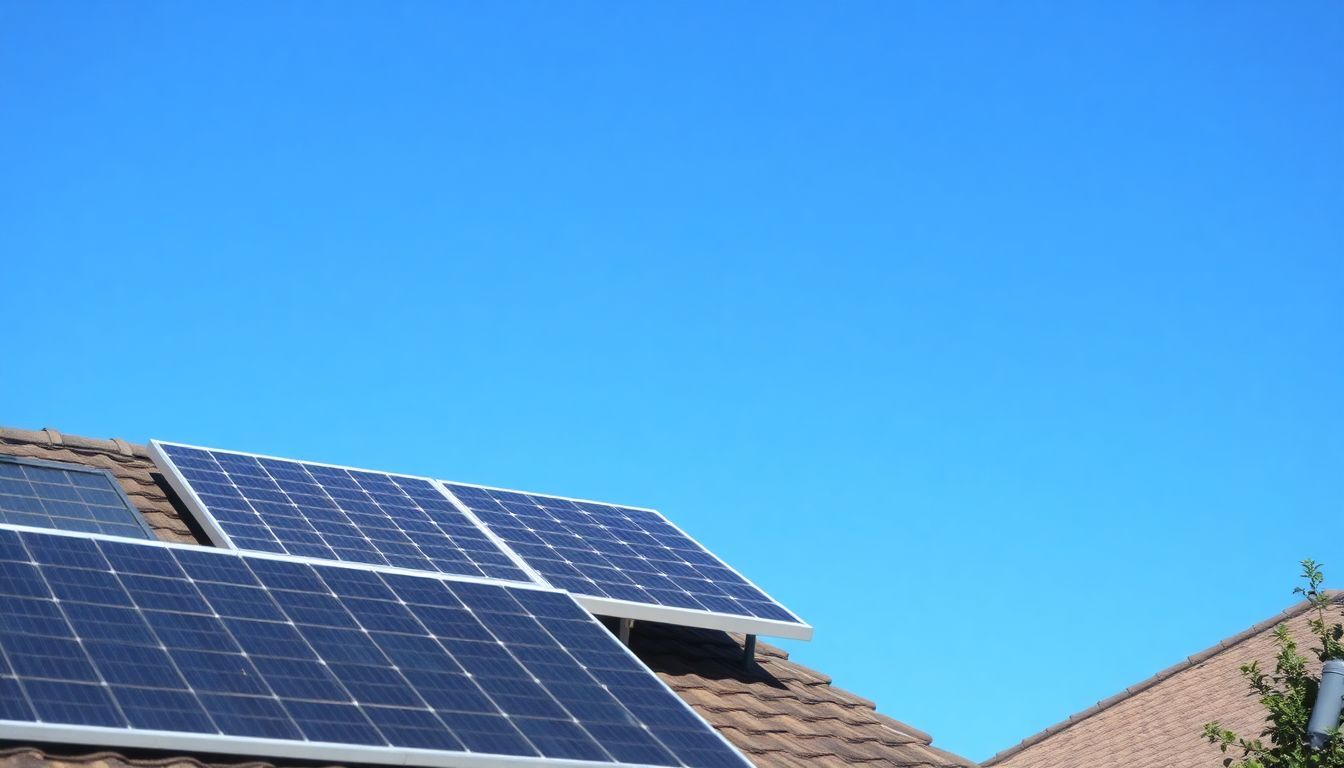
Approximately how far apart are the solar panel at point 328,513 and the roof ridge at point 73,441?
66 centimetres

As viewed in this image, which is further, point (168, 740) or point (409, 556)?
point (409, 556)

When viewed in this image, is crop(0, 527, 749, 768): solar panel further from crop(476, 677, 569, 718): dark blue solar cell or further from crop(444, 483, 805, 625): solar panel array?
crop(444, 483, 805, 625): solar panel array

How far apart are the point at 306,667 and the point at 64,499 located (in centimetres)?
476

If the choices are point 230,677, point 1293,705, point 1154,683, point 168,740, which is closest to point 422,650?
point 230,677

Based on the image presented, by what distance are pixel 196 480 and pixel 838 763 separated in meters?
6.63

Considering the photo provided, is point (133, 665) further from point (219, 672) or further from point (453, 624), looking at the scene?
point (453, 624)

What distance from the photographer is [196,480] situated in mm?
15727

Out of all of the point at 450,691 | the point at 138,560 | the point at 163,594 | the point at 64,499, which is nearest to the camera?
the point at 450,691

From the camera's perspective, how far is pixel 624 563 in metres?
16.5

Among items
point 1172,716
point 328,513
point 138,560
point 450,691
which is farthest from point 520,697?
point 1172,716

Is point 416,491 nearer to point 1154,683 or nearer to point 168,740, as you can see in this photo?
point 168,740

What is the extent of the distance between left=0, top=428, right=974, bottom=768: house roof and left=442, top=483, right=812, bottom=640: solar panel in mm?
565

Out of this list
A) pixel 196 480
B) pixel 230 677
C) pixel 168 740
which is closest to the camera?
pixel 168 740

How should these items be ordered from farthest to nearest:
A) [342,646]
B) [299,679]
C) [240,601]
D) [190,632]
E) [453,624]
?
[453,624], [240,601], [342,646], [190,632], [299,679]
